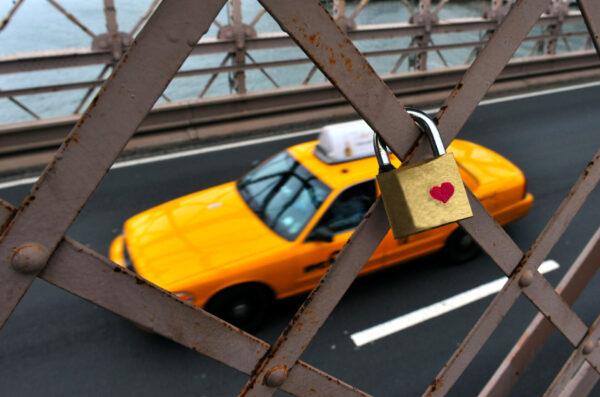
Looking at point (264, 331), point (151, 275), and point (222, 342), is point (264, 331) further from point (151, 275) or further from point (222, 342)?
point (222, 342)

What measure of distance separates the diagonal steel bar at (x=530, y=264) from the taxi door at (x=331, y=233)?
9.56 ft

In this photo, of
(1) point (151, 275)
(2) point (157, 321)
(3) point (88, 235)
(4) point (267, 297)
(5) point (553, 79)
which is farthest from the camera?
(5) point (553, 79)

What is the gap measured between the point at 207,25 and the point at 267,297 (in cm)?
386

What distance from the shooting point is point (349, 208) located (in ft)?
15.0

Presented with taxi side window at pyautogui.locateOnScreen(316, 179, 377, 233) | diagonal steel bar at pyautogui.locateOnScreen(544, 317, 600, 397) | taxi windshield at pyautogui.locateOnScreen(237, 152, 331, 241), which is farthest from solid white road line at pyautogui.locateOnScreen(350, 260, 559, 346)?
diagonal steel bar at pyautogui.locateOnScreen(544, 317, 600, 397)

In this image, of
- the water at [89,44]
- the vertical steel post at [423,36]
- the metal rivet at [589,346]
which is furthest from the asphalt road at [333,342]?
the water at [89,44]

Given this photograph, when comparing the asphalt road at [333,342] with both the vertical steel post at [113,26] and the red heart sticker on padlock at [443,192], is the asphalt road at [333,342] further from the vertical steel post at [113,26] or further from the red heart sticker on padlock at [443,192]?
the red heart sticker on padlock at [443,192]

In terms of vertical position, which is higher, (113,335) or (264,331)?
(264,331)

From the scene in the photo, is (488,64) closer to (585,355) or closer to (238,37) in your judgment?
(585,355)

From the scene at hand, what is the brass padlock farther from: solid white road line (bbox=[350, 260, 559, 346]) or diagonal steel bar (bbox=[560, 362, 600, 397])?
solid white road line (bbox=[350, 260, 559, 346])

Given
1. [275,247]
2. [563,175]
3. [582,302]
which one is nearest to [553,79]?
[563,175]

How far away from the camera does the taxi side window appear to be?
4.48 metres

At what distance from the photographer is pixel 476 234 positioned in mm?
1139

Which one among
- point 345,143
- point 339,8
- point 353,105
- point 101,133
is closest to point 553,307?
point 353,105
